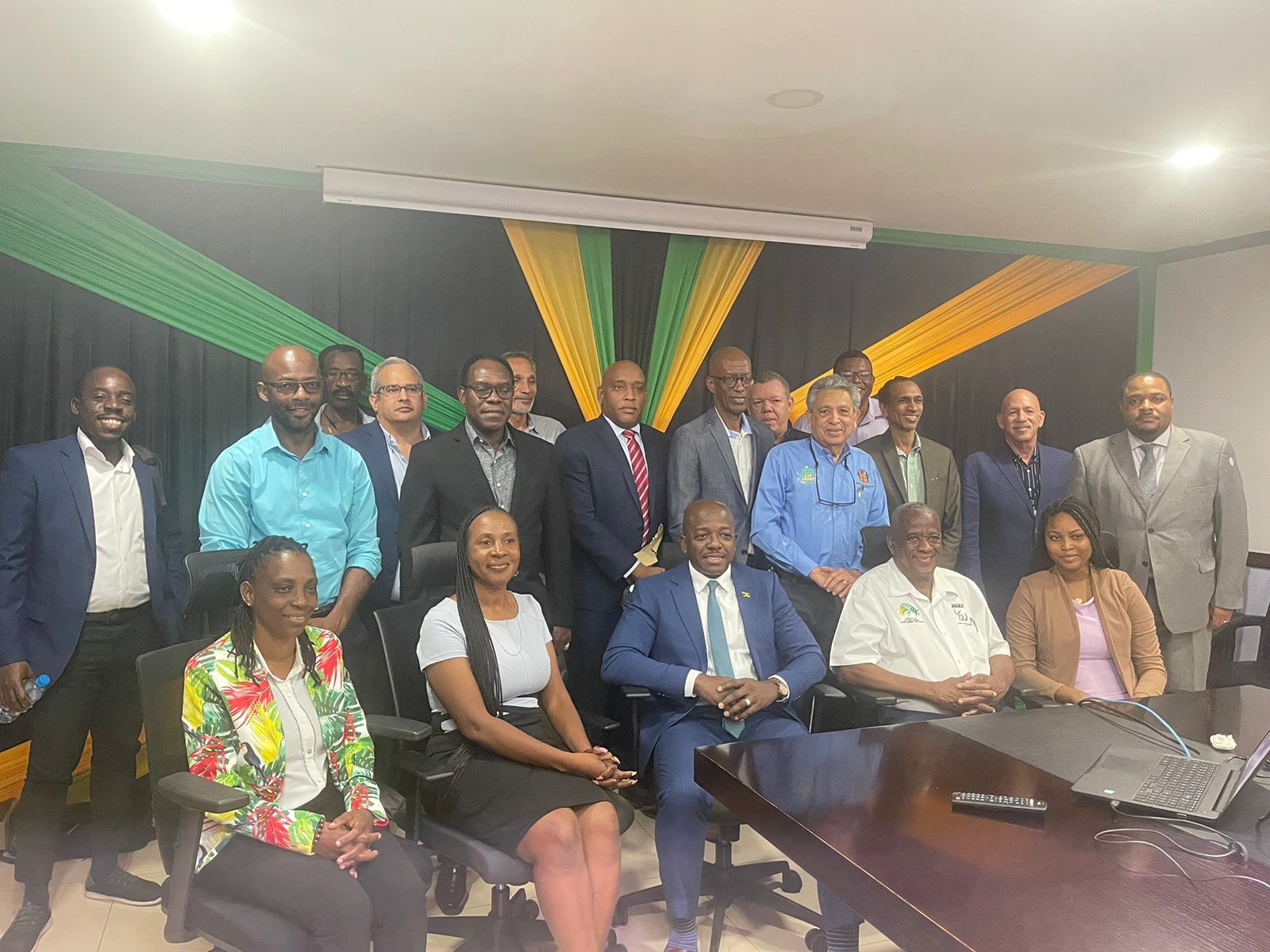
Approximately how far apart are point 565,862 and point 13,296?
10.4ft

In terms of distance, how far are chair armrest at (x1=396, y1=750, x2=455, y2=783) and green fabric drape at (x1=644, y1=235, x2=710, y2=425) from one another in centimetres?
254

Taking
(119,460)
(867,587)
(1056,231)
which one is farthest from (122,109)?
(1056,231)

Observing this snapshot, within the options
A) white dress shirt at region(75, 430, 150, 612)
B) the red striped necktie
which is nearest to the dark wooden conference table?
the red striped necktie

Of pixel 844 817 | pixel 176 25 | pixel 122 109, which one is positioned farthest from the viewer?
pixel 122 109

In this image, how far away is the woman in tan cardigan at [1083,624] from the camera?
3.24 meters

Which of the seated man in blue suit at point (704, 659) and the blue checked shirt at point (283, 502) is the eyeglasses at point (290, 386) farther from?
the seated man in blue suit at point (704, 659)

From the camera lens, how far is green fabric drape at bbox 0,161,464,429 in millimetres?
3715

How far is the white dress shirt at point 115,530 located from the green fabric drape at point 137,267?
984mm

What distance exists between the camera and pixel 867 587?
3270 millimetres

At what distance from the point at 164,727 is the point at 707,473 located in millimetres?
2312

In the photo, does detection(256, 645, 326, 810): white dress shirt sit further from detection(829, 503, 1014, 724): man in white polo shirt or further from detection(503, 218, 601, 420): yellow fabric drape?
detection(503, 218, 601, 420): yellow fabric drape

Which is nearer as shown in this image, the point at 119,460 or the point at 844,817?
the point at 844,817

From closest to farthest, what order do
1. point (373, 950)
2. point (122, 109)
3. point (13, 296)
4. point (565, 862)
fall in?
1. point (373, 950)
2. point (565, 862)
3. point (122, 109)
4. point (13, 296)

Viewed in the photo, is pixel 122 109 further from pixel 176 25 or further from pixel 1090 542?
pixel 1090 542
